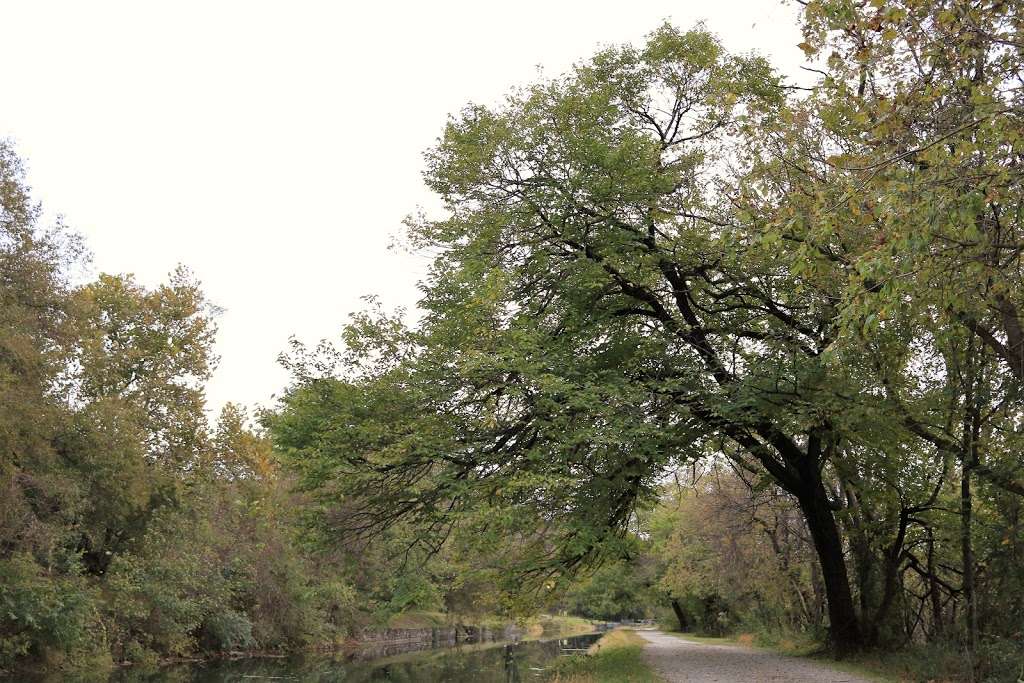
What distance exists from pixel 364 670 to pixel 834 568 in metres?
19.5

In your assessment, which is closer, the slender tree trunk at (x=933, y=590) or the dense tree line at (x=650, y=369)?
the dense tree line at (x=650, y=369)

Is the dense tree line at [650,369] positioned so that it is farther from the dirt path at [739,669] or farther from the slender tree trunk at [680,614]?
the slender tree trunk at [680,614]

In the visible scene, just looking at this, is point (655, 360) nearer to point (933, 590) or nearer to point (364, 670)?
point (933, 590)

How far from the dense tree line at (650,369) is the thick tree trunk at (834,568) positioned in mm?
50

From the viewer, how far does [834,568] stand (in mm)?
19484

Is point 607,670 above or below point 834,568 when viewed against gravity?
below

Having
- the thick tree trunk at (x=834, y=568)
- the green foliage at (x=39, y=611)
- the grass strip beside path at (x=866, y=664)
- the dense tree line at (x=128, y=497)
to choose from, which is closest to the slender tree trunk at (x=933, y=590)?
the grass strip beside path at (x=866, y=664)

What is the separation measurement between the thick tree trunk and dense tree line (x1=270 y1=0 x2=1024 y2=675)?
5 cm

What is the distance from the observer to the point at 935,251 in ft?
27.7

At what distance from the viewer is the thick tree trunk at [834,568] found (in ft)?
63.4

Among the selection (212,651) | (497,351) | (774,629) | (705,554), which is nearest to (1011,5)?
(497,351)

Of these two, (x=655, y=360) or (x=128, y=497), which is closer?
(x=655, y=360)

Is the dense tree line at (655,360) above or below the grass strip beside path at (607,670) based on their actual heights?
above

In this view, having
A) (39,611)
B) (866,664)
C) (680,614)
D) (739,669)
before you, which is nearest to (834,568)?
(866,664)
